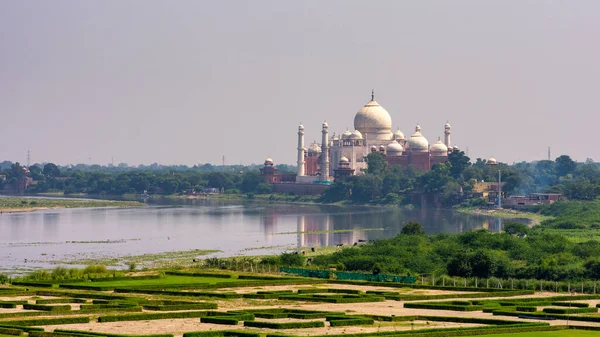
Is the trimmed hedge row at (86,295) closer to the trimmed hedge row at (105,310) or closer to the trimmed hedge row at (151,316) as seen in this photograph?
the trimmed hedge row at (105,310)

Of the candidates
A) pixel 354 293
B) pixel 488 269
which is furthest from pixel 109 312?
pixel 488 269

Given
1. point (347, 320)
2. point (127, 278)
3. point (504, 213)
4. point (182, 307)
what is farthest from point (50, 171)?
point (347, 320)

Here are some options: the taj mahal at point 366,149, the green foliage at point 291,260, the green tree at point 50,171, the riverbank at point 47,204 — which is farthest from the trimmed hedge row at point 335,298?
the green tree at point 50,171

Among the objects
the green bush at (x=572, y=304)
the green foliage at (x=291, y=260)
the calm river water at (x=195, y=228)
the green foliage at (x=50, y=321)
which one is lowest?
the green foliage at (x=50, y=321)

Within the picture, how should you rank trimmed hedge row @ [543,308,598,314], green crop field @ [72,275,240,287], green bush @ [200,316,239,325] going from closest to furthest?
1. green bush @ [200,316,239,325]
2. trimmed hedge row @ [543,308,598,314]
3. green crop field @ [72,275,240,287]

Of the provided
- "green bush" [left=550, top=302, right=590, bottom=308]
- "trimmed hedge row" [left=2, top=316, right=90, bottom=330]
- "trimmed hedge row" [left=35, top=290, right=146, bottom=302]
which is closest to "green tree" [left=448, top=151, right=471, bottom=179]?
"green bush" [left=550, top=302, right=590, bottom=308]

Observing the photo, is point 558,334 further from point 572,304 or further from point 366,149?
point 366,149

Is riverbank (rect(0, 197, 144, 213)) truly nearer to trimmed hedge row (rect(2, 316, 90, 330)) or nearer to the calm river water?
the calm river water
